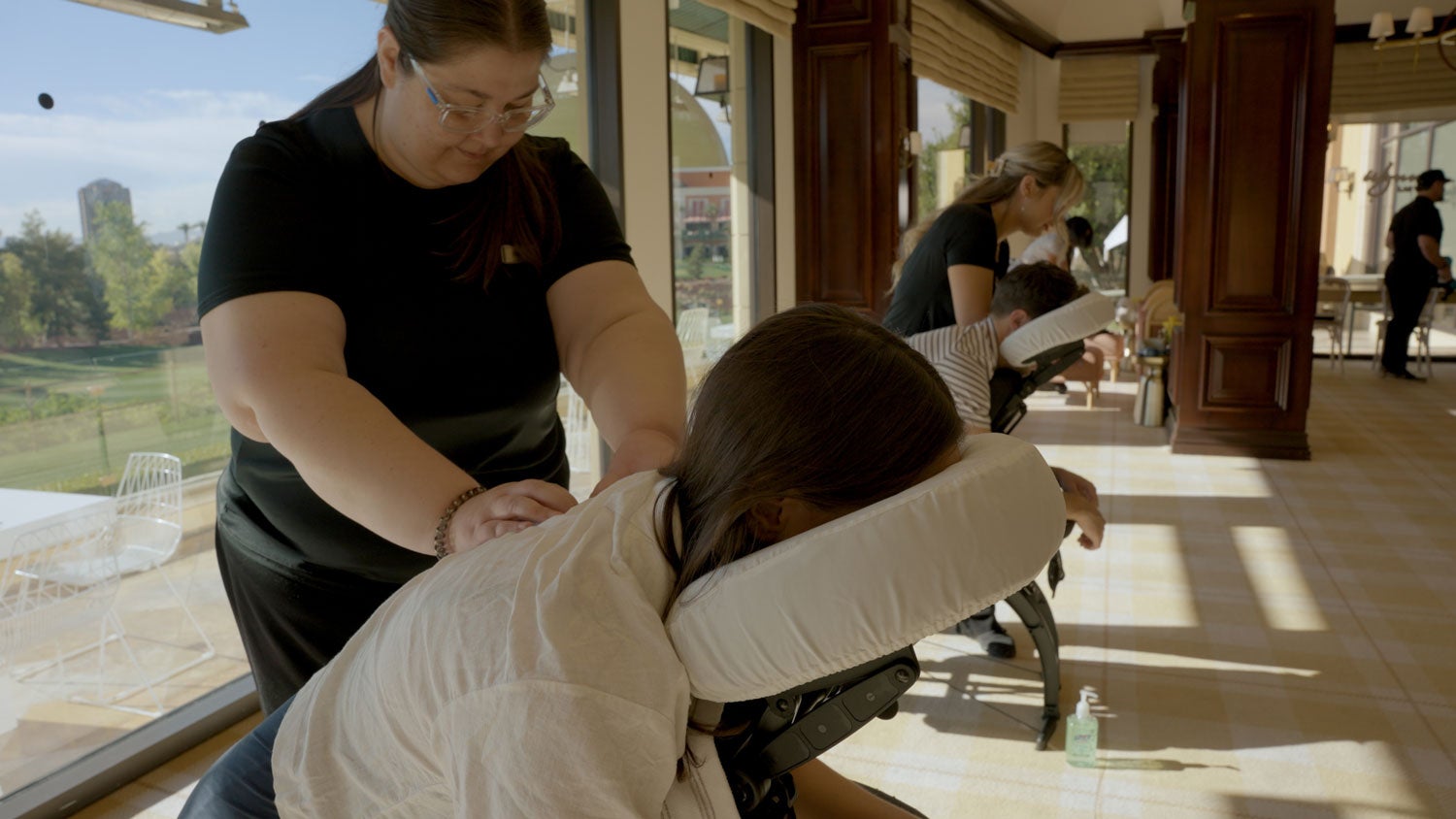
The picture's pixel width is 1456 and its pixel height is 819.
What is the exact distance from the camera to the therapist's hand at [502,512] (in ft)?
→ 2.88

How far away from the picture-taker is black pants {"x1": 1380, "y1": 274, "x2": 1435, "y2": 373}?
25.8ft

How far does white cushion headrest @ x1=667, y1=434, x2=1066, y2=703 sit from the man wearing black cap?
8.64 metres

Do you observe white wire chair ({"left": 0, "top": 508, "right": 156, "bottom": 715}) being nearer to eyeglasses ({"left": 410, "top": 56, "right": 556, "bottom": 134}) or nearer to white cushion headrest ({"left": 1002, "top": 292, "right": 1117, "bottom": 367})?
eyeglasses ({"left": 410, "top": 56, "right": 556, "bottom": 134})

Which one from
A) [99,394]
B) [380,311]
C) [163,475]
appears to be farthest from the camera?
[163,475]

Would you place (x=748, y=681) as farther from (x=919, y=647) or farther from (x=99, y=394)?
(x=919, y=647)

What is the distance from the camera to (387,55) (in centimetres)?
110

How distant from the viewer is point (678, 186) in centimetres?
425

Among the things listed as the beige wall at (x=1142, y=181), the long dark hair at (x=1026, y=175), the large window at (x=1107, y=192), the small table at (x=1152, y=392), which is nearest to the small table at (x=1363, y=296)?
the beige wall at (x=1142, y=181)

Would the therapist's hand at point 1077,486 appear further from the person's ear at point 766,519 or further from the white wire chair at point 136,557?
the white wire chair at point 136,557

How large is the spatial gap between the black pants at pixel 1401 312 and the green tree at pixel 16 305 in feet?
28.0

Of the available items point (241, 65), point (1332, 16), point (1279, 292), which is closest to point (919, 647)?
point (241, 65)

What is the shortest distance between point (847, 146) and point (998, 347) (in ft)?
9.08

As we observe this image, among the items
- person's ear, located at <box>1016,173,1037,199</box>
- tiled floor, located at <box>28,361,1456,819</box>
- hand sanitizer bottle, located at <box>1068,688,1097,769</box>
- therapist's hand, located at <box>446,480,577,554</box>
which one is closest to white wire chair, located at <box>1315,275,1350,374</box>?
tiled floor, located at <box>28,361,1456,819</box>

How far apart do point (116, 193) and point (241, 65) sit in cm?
45
